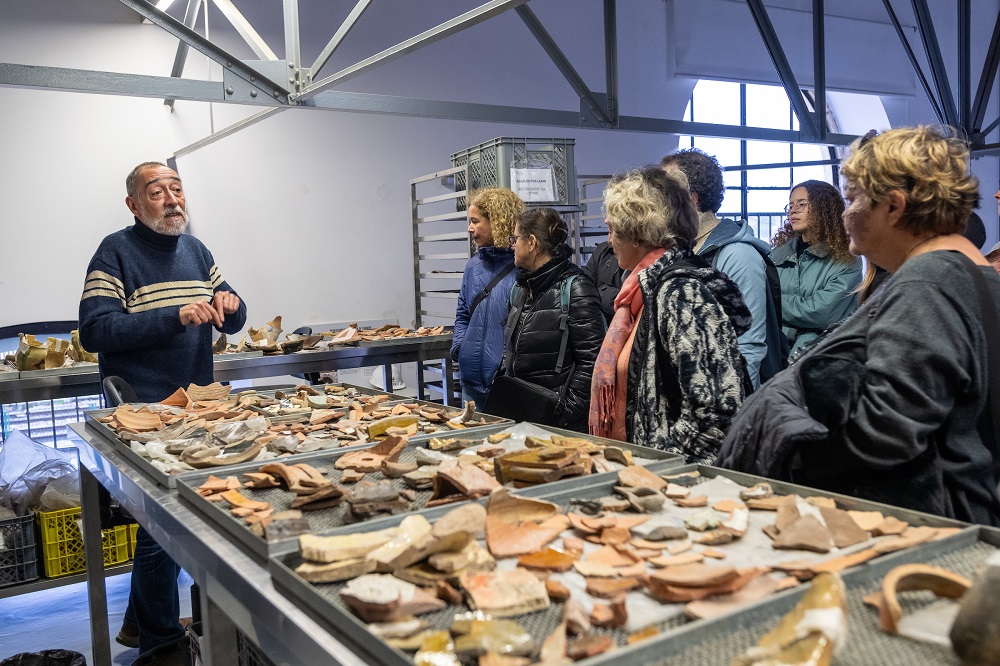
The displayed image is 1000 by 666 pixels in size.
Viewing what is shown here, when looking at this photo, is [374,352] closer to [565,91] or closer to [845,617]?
[845,617]

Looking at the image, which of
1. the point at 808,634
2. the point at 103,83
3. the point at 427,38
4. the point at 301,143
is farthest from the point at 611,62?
the point at 808,634

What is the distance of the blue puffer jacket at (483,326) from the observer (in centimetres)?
378

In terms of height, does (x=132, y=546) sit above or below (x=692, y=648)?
below

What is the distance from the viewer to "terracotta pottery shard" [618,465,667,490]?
1.48 metres

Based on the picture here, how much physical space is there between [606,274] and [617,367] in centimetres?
173

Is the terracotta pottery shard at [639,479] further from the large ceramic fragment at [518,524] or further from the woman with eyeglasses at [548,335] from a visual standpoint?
the woman with eyeglasses at [548,335]

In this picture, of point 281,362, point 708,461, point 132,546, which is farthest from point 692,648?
point 281,362

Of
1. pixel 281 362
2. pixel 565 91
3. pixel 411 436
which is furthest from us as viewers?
pixel 565 91

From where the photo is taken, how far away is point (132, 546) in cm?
359

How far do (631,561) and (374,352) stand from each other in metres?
3.95

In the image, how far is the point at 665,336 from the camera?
2047 mm

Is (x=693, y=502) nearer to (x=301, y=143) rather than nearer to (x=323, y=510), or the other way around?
(x=323, y=510)

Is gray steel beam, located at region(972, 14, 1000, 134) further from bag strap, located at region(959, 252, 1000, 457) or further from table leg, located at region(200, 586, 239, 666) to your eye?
table leg, located at region(200, 586, 239, 666)

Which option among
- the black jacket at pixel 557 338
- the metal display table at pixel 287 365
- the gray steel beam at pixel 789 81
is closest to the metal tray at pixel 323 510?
the black jacket at pixel 557 338
